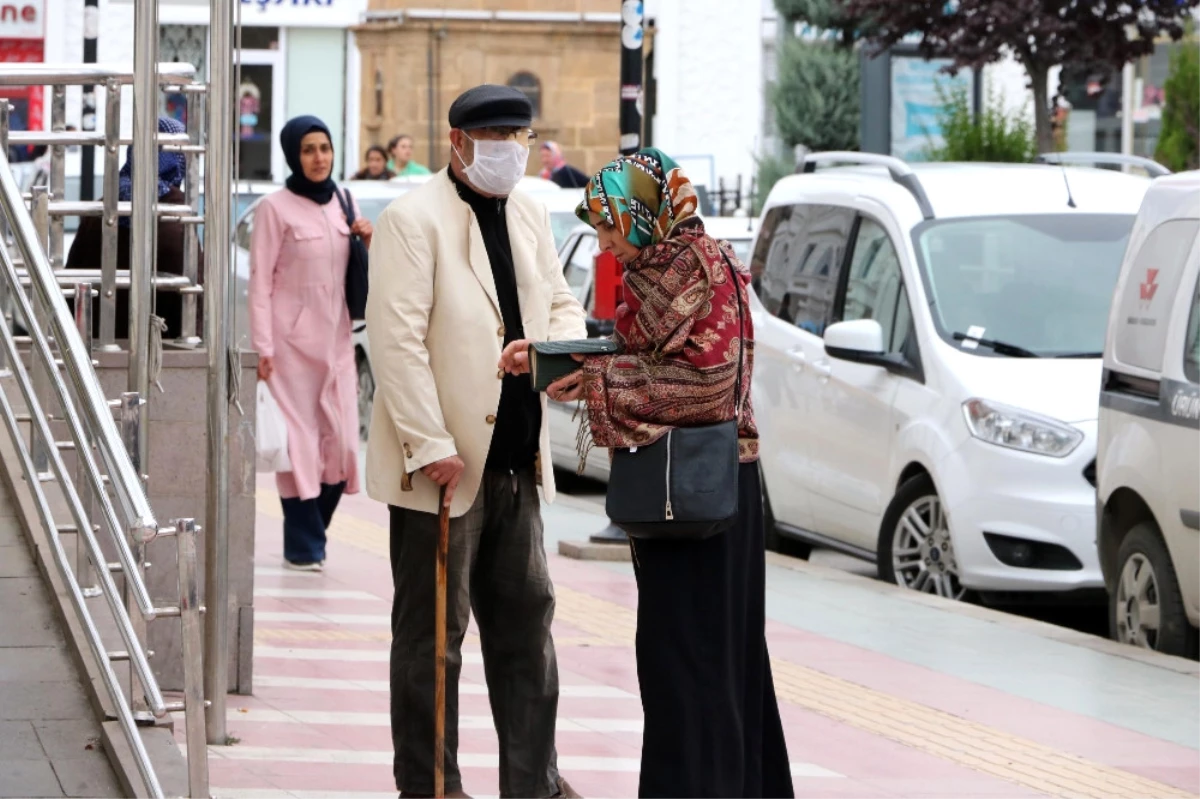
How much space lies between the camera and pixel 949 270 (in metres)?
11.1

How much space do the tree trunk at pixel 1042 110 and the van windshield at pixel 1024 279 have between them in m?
9.77

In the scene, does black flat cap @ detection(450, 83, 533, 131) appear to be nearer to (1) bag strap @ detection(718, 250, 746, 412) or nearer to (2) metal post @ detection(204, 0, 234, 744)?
(1) bag strap @ detection(718, 250, 746, 412)

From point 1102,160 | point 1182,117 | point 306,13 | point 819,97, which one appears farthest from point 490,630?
point 306,13

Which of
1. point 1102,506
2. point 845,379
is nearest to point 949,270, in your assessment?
point 845,379

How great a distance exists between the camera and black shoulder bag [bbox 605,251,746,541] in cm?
553

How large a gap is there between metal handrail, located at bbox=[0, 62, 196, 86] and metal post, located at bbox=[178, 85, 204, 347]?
86mm

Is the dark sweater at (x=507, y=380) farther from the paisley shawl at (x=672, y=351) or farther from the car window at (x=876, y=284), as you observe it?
the car window at (x=876, y=284)

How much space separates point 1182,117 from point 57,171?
16575mm

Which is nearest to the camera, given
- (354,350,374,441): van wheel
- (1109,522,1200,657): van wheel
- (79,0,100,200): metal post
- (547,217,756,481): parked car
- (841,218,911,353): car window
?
(1109,522,1200,657): van wheel

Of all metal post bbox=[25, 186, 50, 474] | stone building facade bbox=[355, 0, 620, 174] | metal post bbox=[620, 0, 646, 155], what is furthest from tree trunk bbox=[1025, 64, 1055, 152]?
stone building facade bbox=[355, 0, 620, 174]

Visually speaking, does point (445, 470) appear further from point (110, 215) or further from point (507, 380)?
point (110, 215)

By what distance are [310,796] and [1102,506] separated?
4.17 meters

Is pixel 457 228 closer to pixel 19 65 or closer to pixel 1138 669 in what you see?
pixel 19 65

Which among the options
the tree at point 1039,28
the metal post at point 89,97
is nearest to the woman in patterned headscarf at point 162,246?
the metal post at point 89,97
